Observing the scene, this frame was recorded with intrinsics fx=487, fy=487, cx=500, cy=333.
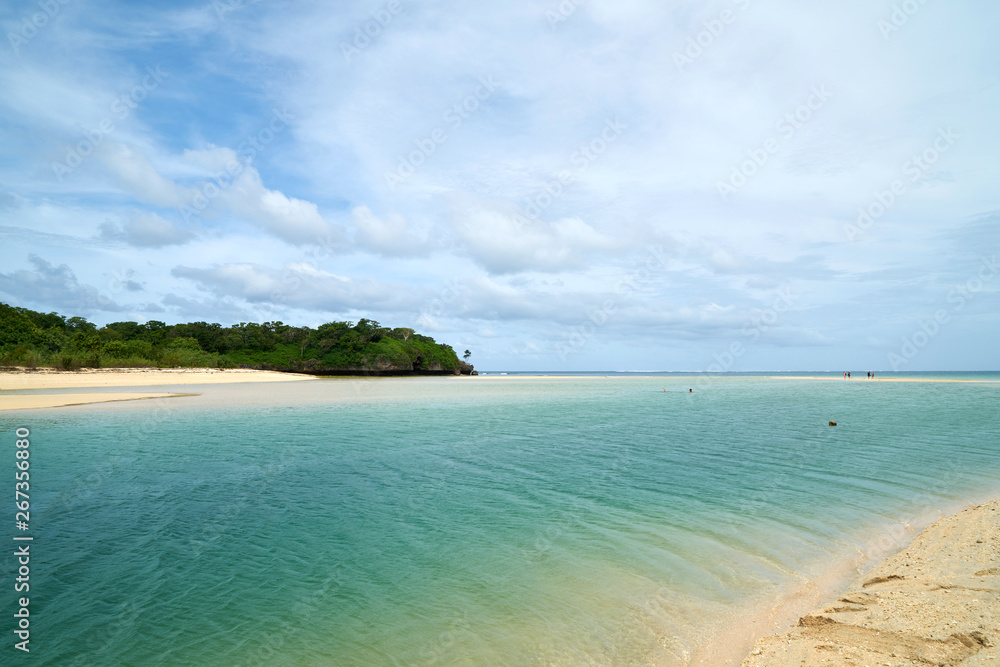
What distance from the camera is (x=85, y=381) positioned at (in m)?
61.3

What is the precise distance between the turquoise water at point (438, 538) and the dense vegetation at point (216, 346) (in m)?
67.3

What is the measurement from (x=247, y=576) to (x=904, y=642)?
9.54m

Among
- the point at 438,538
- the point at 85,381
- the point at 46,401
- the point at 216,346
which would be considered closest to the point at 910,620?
the point at 438,538

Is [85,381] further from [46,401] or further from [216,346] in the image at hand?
[216,346]

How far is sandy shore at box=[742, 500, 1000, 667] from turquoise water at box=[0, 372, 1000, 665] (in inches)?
41.4

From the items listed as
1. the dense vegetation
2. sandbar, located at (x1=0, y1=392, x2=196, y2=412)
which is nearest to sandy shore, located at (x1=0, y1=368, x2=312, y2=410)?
sandbar, located at (x1=0, y1=392, x2=196, y2=412)

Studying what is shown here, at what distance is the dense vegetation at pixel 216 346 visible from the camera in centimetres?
7225

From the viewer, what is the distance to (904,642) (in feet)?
17.9

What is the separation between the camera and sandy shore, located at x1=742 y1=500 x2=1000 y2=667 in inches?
207

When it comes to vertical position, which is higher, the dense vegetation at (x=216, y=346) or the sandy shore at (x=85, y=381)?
the dense vegetation at (x=216, y=346)

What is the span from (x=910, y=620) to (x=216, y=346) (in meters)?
141

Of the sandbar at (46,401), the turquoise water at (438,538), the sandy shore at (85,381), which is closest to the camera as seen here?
the turquoise water at (438,538)

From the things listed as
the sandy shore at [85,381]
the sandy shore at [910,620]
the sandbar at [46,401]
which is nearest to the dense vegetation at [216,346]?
the sandy shore at [85,381]

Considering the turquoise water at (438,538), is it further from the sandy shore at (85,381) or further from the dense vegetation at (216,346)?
the dense vegetation at (216,346)
